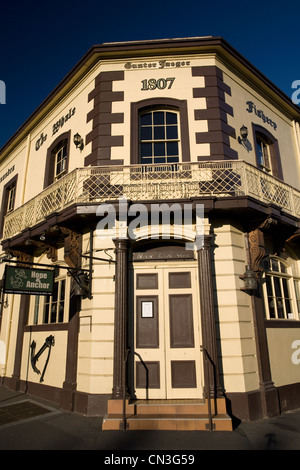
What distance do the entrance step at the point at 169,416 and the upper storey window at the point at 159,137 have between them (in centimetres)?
583

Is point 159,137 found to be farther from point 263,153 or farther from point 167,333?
point 167,333

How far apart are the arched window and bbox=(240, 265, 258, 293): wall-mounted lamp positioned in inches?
44.9

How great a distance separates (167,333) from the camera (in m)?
7.07

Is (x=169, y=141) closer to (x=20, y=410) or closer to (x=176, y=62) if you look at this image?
(x=176, y=62)

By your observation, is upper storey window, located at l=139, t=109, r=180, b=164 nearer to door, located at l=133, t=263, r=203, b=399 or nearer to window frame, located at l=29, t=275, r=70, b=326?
door, located at l=133, t=263, r=203, b=399

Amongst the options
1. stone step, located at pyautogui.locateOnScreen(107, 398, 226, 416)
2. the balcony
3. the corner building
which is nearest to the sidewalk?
the corner building

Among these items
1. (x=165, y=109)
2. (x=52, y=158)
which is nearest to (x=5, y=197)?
(x=52, y=158)

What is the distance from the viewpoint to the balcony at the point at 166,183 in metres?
7.52

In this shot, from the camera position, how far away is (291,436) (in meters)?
5.48

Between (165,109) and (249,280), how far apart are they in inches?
211

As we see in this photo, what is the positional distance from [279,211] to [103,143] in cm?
485

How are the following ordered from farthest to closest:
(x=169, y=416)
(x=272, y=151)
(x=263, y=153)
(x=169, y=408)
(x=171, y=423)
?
(x=272, y=151) < (x=263, y=153) < (x=169, y=408) < (x=169, y=416) < (x=171, y=423)

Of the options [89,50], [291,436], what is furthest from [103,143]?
[291,436]

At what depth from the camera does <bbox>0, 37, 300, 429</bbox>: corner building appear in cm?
670
